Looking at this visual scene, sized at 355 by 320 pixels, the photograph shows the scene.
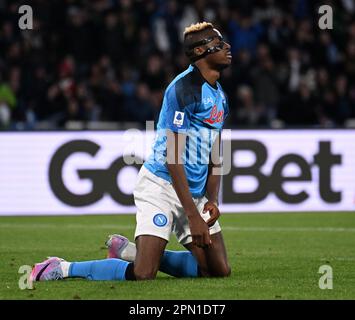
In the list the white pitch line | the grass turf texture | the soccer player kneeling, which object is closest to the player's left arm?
A: the soccer player kneeling

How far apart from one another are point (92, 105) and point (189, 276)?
9.80 meters

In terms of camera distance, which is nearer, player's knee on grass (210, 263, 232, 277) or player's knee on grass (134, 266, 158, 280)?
player's knee on grass (134, 266, 158, 280)

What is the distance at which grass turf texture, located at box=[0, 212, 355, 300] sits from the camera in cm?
790

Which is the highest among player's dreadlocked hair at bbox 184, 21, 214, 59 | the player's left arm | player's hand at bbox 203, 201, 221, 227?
player's dreadlocked hair at bbox 184, 21, 214, 59

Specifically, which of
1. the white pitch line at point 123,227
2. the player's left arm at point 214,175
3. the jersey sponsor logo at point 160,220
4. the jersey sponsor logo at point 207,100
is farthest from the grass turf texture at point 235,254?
the jersey sponsor logo at point 207,100

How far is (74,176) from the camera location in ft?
48.9

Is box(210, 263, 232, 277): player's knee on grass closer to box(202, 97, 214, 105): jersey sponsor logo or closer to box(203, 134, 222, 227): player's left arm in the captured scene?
box(203, 134, 222, 227): player's left arm

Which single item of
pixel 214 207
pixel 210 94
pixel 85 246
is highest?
pixel 210 94

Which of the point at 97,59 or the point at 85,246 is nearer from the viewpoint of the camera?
the point at 85,246

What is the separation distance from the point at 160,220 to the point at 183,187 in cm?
37

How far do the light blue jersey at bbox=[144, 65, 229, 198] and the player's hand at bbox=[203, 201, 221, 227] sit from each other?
19cm
